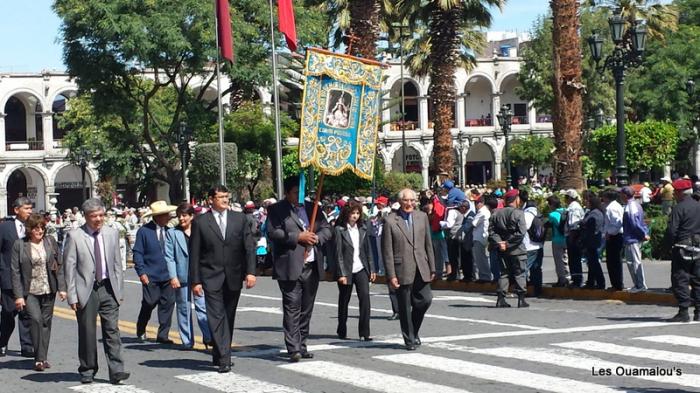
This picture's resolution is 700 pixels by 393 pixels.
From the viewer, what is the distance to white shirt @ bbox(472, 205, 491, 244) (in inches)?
807

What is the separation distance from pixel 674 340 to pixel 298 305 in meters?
4.00

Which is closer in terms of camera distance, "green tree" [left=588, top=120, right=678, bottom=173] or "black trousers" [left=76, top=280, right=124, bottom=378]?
"black trousers" [left=76, top=280, right=124, bottom=378]

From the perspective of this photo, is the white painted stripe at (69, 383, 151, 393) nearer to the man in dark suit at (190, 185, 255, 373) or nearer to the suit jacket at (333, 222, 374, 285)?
the man in dark suit at (190, 185, 255, 373)

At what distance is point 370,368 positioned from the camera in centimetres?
1130

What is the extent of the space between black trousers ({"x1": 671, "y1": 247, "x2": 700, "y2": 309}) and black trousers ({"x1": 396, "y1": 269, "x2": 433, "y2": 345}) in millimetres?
3502

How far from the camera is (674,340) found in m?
12.7

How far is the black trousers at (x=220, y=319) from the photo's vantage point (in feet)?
37.1

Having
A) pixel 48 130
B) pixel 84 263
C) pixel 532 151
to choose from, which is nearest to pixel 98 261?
pixel 84 263

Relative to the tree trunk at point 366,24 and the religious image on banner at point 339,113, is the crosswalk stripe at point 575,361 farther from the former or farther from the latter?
the tree trunk at point 366,24

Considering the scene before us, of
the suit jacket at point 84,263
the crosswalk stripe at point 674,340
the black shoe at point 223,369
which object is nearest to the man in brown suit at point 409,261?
the black shoe at point 223,369

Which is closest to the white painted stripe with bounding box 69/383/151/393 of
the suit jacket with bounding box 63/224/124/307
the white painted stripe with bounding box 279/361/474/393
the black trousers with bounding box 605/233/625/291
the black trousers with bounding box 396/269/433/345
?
the suit jacket with bounding box 63/224/124/307

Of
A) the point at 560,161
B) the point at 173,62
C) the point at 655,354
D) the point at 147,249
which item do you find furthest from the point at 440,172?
the point at 655,354

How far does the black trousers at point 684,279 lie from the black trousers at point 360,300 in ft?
12.2

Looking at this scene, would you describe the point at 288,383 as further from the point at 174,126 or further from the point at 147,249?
the point at 174,126
